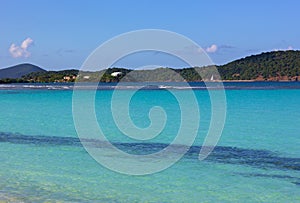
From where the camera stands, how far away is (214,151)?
17.0 m

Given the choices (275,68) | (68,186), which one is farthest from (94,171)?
(275,68)

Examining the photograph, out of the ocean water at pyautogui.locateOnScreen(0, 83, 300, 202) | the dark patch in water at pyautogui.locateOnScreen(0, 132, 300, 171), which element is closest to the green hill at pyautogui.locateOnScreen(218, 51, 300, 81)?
the dark patch in water at pyautogui.locateOnScreen(0, 132, 300, 171)

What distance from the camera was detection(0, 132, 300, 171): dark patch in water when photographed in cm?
1448

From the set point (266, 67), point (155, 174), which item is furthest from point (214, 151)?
point (266, 67)

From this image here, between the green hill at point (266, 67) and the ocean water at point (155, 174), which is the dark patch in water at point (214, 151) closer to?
the ocean water at point (155, 174)

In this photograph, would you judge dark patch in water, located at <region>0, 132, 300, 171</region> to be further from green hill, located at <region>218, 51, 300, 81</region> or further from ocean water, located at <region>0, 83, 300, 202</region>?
green hill, located at <region>218, 51, 300, 81</region>

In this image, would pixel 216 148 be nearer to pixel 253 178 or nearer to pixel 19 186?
pixel 253 178

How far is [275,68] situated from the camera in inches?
6014

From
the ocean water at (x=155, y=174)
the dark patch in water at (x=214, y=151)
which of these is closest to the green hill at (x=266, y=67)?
the dark patch in water at (x=214, y=151)

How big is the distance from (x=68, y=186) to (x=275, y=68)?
486 ft

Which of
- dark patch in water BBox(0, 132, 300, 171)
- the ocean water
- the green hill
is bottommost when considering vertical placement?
the ocean water

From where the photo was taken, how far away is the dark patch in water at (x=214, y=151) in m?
14.5

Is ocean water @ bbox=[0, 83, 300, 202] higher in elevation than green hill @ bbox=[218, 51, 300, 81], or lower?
lower

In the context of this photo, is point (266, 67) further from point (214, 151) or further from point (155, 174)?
point (155, 174)
